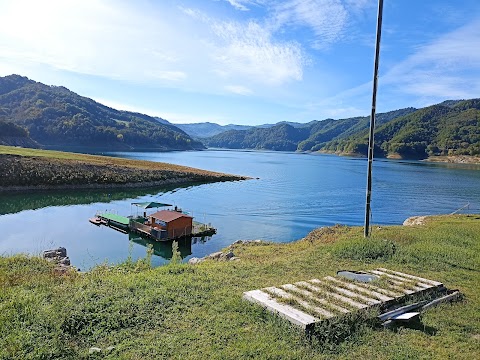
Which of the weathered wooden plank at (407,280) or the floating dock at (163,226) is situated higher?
the weathered wooden plank at (407,280)

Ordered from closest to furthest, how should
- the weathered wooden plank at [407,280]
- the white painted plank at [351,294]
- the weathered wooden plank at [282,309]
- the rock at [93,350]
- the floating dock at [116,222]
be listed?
the rock at [93,350] < the weathered wooden plank at [282,309] < the white painted plank at [351,294] < the weathered wooden plank at [407,280] < the floating dock at [116,222]

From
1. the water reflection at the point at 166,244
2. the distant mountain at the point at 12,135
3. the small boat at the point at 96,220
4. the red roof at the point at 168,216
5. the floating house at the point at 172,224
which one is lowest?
the water reflection at the point at 166,244

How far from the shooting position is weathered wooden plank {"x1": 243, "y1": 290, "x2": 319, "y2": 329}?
22.0ft

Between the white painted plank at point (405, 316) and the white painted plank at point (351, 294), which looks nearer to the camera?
the white painted plank at point (405, 316)

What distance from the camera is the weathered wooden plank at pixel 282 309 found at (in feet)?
22.0

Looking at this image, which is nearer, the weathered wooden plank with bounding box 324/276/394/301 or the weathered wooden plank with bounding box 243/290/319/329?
the weathered wooden plank with bounding box 243/290/319/329

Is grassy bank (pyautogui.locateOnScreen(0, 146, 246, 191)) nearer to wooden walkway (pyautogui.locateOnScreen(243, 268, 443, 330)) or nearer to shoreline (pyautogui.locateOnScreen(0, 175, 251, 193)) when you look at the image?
shoreline (pyautogui.locateOnScreen(0, 175, 251, 193))

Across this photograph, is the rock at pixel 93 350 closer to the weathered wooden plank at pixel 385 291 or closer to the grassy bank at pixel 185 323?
the grassy bank at pixel 185 323

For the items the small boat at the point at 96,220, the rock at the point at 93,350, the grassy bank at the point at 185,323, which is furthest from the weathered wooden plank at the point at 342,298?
the small boat at the point at 96,220

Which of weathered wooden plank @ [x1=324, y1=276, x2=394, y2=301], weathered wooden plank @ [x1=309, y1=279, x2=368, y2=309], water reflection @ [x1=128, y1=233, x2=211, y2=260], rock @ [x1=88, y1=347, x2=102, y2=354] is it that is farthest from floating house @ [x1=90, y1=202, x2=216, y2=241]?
rock @ [x1=88, y1=347, x2=102, y2=354]

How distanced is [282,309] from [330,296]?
58.1 inches

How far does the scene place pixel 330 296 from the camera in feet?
26.6

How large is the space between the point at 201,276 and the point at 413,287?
18.8 feet

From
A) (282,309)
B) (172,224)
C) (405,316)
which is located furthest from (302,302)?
(172,224)
